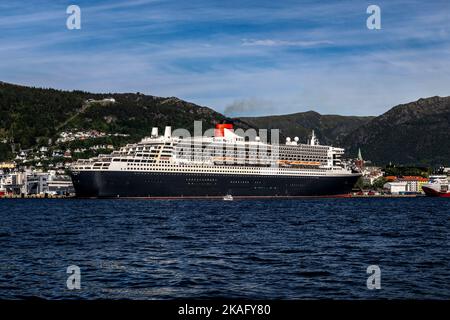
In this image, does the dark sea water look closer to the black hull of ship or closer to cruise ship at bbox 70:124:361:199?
the black hull of ship

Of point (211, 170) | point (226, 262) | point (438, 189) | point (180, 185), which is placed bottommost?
point (438, 189)

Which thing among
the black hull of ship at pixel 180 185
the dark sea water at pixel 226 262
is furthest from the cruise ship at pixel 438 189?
the dark sea water at pixel 226 262

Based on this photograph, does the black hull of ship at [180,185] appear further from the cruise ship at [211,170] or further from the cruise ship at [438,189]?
the cruise ship at [438,189]

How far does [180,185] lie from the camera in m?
120

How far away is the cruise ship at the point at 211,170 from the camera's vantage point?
11775 cm

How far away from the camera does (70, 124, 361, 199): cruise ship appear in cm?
11775

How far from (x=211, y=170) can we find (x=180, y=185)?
8916 millimetres

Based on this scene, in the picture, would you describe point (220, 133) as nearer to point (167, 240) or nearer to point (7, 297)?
point (167, 240)

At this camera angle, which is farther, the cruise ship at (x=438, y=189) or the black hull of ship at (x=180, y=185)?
the cruise ship at (x=438, y=189)

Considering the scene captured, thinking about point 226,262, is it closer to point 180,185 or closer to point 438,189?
point 180,185

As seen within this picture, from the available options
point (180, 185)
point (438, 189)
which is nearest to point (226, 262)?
point (180, 185)
